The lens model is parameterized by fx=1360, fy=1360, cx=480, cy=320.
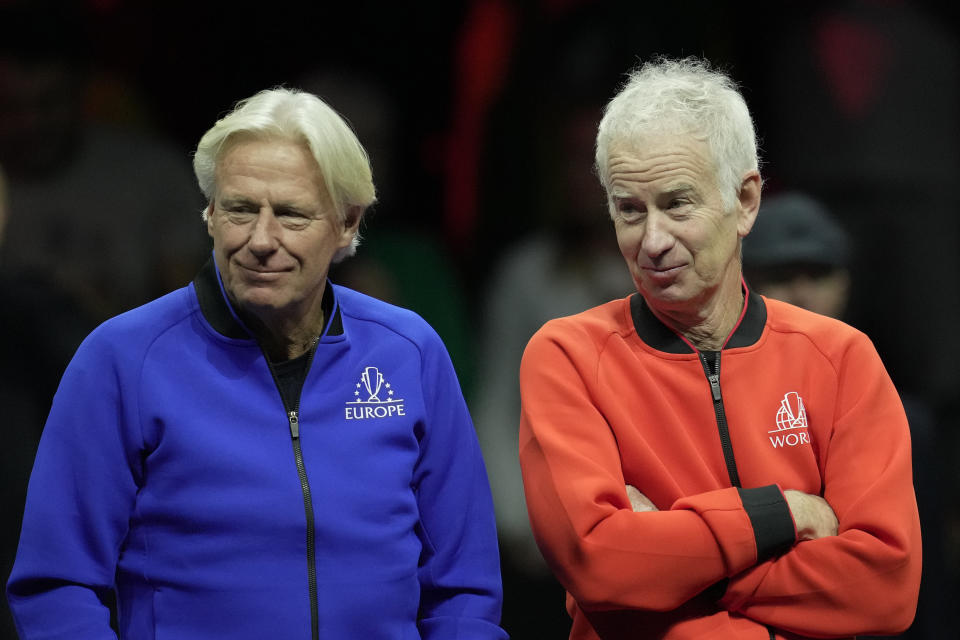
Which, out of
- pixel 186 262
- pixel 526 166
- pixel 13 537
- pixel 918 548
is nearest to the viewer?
pixel 918 548

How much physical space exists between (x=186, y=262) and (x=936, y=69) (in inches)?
121

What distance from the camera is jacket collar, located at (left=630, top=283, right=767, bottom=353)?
256cm

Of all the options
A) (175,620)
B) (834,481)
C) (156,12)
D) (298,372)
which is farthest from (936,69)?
(175,620)

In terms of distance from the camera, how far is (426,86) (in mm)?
5355

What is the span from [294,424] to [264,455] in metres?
0.08

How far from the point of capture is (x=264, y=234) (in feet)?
7.77

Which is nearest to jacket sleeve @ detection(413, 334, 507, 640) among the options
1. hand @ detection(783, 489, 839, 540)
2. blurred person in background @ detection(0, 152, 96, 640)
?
hand @ detection(783, 489, 839, 540)

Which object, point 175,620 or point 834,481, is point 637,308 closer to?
point 834,481

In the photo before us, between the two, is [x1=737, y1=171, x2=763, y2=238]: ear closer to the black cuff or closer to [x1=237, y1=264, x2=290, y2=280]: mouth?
the black cuff

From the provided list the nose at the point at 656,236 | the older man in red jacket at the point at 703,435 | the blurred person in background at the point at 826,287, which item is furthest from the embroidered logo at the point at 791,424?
the blurred person in background at the point at 826,287

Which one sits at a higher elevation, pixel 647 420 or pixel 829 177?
pixel 829 177

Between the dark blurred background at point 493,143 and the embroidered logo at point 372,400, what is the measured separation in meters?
1.58

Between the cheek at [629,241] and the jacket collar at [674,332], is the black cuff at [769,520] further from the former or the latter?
the cheek at [629,241]

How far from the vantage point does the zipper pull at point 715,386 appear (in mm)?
2512
